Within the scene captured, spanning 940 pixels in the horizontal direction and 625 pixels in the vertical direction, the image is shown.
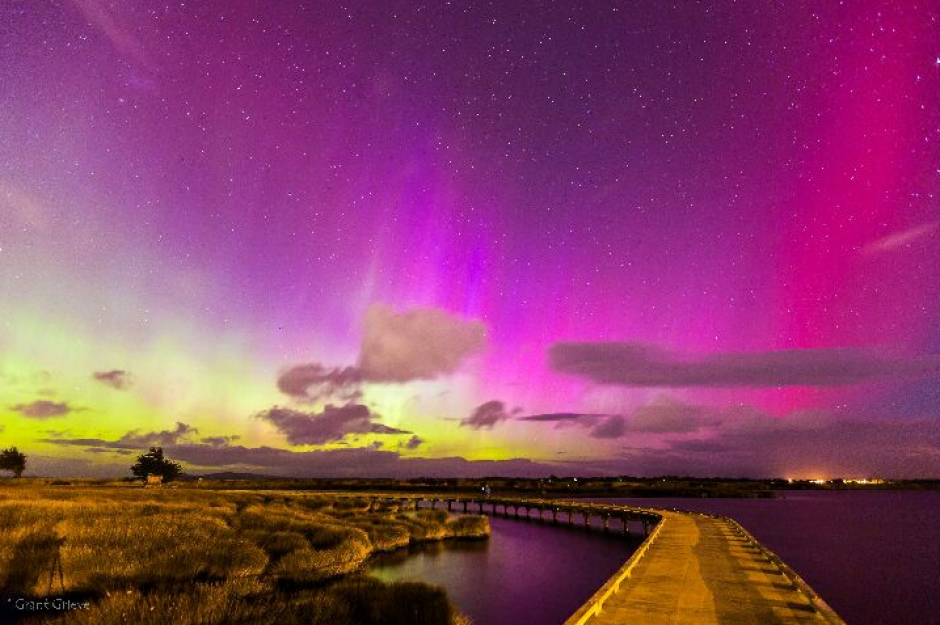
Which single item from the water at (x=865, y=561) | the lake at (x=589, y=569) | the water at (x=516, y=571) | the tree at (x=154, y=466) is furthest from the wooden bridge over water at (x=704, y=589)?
the tree at (x=154, y=466)

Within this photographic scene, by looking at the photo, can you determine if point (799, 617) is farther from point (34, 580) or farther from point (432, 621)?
point (34, 580)

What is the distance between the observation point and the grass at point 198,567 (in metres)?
14.2

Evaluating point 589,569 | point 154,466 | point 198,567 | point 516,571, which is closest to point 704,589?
point 198,567

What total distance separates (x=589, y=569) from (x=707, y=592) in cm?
2157

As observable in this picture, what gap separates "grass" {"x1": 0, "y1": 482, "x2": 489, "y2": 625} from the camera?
14.2 metres

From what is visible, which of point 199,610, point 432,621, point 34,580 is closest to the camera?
point 199,610

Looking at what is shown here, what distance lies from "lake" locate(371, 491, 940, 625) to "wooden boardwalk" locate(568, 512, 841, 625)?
646cm

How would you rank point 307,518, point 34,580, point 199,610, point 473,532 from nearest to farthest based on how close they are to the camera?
point 199,610 → point 34,580 → point 307,518 → point 473,532

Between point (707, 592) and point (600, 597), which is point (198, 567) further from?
point (707, 592)

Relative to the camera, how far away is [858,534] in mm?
58094

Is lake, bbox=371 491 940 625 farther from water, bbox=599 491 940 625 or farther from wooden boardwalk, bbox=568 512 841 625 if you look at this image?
wooden boardwalk, bbox=568 512 841 625

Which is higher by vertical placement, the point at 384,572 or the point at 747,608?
the point at 747,608

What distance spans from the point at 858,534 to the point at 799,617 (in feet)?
179

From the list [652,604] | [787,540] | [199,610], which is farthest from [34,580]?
[787,540]
